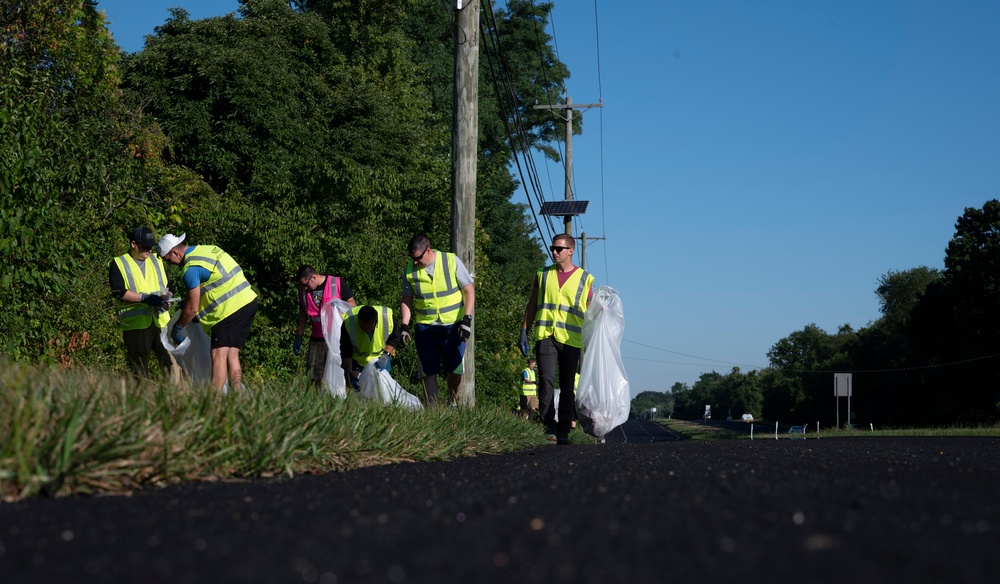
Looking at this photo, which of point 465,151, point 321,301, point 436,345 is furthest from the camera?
point 465,151

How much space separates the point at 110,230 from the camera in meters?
13.8

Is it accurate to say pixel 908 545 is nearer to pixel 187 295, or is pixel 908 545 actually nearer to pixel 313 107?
pixel 187 295

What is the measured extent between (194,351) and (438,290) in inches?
90.5

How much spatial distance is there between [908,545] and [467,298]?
780cm

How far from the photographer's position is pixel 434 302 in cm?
1029

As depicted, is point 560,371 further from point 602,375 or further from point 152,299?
point 152,299

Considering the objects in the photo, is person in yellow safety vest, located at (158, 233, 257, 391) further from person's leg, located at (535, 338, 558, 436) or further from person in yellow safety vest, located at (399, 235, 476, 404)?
person's leg, located at (535, 338, 558, 436)

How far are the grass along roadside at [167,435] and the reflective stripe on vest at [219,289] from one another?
8.51 feet

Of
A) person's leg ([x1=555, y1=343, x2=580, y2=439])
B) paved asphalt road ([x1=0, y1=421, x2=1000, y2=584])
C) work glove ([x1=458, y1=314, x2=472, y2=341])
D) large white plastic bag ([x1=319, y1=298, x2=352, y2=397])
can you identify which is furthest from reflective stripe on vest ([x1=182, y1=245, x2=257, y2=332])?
paved asphalt road ([x1=0, y1=421, x2=1000, y2=584])

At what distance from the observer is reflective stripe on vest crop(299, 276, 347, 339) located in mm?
11398

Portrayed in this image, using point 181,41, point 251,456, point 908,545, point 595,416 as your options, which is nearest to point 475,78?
point 595,416

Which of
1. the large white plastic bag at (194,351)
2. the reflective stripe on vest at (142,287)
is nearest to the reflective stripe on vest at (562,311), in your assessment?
the large white plastic bag at (194,351)

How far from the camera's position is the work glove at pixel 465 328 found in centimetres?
1016

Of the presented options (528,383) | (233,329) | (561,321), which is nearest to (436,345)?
(561,321)
